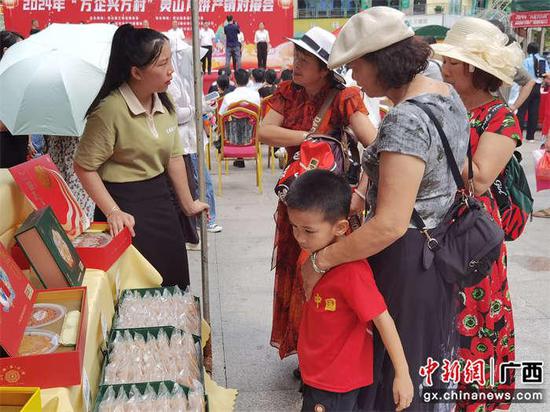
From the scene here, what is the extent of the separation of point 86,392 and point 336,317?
75 centimetres

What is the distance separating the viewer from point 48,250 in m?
1.68

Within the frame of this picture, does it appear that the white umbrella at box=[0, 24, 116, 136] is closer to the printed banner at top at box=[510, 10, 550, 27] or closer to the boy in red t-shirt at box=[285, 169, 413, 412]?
the boy in red t-shirt at box=[285, 169, 413, 412]

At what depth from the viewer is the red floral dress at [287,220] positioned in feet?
8.07

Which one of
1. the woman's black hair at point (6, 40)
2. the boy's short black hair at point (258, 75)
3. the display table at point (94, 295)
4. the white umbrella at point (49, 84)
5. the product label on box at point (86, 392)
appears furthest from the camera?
the boy's short black hair at point (258, 75)

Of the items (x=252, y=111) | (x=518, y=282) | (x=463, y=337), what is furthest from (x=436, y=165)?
(x=252, y=111)

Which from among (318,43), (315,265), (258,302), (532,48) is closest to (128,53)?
(318,43)

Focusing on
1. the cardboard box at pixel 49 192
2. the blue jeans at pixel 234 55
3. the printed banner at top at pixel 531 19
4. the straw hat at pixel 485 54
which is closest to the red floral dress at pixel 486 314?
the straw hat at pixel 485 54

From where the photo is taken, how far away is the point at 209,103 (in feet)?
22.0

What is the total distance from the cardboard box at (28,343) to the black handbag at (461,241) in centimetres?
104

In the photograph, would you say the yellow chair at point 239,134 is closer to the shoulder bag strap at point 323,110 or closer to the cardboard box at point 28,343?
the shoulder bag strap at point 323,110

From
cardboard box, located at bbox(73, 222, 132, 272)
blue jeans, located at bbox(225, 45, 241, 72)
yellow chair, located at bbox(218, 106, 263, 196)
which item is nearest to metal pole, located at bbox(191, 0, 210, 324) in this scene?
cardboard box, located at bbox(73, 222, 132, 272)

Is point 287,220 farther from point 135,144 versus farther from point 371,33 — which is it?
point 371,33

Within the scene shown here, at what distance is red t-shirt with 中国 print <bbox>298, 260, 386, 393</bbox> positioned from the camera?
168 cm

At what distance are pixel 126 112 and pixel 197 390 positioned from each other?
1153mm
